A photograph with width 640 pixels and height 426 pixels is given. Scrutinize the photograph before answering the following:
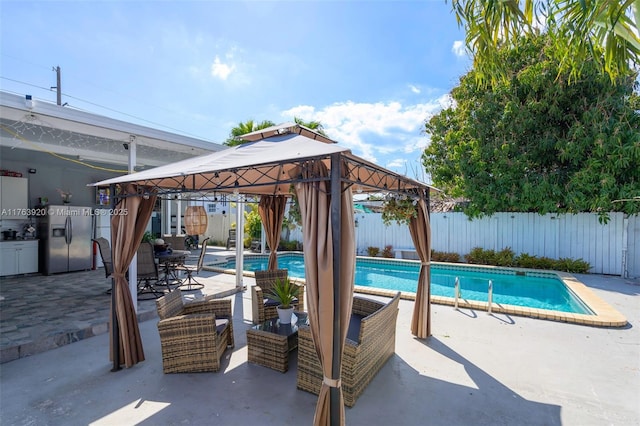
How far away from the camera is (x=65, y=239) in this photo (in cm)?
848

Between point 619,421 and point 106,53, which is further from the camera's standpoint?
point 106,53

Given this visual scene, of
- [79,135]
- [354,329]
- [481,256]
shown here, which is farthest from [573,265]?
[79,135]

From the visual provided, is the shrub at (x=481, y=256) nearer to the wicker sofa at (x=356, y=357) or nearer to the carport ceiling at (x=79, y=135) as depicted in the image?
the wicker sofa at (x=356, y=357)

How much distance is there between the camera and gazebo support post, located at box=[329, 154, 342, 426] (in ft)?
7.57

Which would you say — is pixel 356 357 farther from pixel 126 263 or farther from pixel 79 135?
pixel 79 135

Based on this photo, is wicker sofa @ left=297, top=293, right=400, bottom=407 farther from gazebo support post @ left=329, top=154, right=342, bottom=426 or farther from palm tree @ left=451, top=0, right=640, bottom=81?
palm tree @ left=451, top=0, right=640, bottom=81

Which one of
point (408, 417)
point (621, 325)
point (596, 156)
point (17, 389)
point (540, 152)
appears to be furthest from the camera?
point (540, 152)

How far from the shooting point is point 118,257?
381cm

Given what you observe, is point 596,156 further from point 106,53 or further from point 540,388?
point 106,53

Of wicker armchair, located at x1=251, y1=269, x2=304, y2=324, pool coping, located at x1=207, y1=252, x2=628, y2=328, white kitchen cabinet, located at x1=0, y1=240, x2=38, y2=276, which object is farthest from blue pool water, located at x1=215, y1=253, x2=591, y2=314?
white kitchen cabinet, located at x1=0, y1=240, x2=38, y2=276

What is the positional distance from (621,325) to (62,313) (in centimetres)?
910

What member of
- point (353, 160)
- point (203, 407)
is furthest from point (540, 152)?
point (203, 407)

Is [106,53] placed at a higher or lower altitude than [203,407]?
higher

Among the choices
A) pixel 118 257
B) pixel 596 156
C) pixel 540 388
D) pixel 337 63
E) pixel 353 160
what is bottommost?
pixel 540 388
